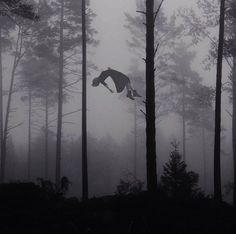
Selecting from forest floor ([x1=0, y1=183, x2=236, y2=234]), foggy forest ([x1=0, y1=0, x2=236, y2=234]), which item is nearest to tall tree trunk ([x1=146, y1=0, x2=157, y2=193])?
foggy forest ([x1=0, y1=0, x2=236, y2=234])

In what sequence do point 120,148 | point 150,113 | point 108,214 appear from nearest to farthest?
point 108,214
point 150,113
point 120,148

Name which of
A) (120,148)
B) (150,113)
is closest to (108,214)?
(150,113)

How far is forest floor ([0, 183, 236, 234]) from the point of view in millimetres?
8336

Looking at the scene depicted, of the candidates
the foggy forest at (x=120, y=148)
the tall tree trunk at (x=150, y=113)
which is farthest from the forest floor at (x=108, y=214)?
the tall tree trunk at (x=150, y=113)

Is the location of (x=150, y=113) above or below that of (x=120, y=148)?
above

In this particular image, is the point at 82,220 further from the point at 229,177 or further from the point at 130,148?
the point at 130,148

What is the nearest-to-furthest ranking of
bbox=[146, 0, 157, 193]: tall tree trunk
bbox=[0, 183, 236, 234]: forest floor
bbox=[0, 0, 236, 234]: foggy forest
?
1. bbox=[0, 183, 236, 234]: forest floor
2. bbox=[0, 0, 236, 234]: foggy forest
3. bbox=[146, 0, 157, 193]: tall tree trunk

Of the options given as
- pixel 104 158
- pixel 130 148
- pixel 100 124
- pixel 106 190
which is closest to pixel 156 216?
pixel 106 190

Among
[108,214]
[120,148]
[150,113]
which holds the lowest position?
[108,214]

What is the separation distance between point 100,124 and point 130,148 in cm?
6091

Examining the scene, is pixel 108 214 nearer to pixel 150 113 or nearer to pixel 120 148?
pixel 150 113

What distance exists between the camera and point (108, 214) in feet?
31.8

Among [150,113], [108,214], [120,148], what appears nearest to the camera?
[108,214]

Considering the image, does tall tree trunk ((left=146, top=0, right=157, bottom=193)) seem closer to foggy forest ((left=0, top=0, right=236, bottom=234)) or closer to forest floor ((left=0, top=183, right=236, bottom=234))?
foggy forest ((left=0, top=0, right=236, bottom=234))
